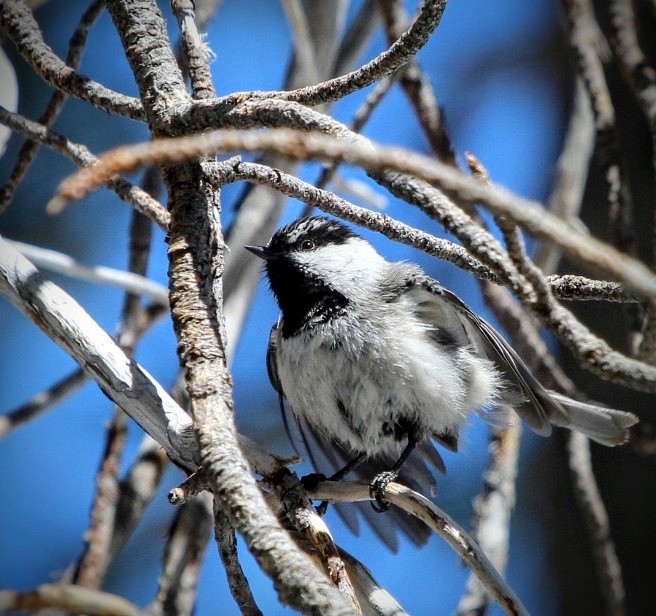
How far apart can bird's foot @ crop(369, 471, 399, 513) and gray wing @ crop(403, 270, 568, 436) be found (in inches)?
12.9

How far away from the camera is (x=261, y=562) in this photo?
62cm

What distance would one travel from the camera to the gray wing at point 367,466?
5.74ft

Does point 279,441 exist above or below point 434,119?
below

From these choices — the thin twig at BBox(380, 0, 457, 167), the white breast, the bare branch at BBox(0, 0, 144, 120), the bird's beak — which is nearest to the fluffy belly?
the white breast

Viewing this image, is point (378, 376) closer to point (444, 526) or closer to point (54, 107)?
point (444, 526)

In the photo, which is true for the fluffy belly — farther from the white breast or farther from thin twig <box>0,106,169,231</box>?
thin twig <box>0,106,169,231</box>

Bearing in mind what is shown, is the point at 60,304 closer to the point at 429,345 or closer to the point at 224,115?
the point at 224,115

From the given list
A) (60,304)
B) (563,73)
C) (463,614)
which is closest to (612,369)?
(60,304)

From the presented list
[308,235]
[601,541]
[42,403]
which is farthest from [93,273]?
[601,541]

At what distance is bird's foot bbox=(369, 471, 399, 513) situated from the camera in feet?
3.97

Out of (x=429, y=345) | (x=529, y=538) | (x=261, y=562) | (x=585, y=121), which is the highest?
(x=585, y=121)

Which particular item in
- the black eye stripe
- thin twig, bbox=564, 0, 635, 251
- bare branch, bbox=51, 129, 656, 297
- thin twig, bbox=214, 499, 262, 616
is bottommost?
thin twig, bbox=214, 499, 262, 616

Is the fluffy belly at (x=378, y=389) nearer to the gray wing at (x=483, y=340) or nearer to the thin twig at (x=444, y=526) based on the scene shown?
the gray wing at (x=483, y=340)

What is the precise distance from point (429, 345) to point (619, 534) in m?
0.97
